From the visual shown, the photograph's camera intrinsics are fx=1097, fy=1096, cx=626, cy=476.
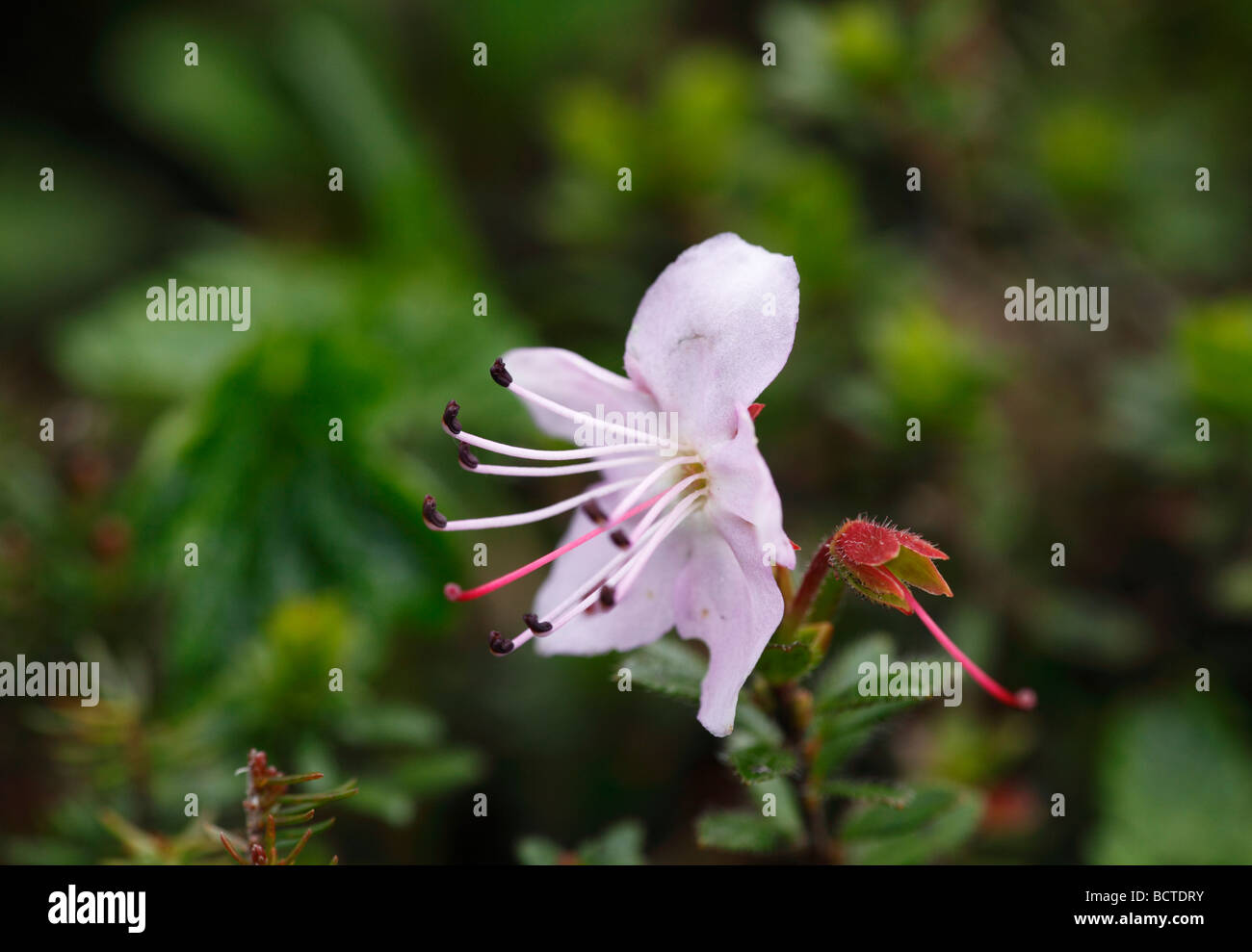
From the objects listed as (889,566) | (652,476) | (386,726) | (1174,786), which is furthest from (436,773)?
(1174,786)

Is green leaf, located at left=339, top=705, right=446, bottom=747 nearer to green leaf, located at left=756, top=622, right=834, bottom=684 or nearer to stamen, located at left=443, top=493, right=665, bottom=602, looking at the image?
stamen, located at left=443, top=493, right=665, bottom=602

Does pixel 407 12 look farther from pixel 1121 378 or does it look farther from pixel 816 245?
pixel 1121 378

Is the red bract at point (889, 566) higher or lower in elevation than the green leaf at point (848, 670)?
higher

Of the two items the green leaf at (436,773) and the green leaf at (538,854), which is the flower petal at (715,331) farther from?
the green leaf at (436,773)

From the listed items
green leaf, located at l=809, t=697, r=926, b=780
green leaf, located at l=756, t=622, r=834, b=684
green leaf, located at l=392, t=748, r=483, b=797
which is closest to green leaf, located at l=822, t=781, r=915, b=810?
green leaf, located at l=809, t=697, r=926, b=780

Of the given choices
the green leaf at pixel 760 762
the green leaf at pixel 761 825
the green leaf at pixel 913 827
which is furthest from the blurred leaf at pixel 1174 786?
the green leaf at pixel 760 762

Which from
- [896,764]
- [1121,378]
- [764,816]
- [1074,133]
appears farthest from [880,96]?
[764,816]
